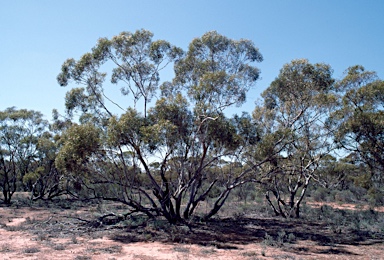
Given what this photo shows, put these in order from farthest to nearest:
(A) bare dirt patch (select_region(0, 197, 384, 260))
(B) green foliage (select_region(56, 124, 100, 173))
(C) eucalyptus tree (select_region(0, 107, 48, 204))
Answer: (C) eucalyptus tree (select_region(0, 107, 48, 204))
(B) green foliage (select_region(56, 124, 100, 173))
(A) bare dirt patch (select_region(0, 197, 384, 260))

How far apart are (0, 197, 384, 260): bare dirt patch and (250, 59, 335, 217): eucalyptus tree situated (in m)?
3.06

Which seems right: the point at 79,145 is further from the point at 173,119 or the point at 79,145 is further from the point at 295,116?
the point at 295,116

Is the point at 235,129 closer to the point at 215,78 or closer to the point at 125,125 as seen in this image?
the point at 215,78

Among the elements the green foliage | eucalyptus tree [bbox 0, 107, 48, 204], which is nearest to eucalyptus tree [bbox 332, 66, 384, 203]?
the green foliage

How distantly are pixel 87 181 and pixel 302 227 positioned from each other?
36.0 ft

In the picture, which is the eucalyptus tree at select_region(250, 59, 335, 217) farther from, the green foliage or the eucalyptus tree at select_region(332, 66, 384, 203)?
the green foliage

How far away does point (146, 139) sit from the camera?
13109mm

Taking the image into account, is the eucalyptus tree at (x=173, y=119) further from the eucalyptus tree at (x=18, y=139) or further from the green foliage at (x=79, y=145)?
the eucalyptus tree at (x=18, y=139)

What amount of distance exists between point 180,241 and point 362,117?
8.74 m

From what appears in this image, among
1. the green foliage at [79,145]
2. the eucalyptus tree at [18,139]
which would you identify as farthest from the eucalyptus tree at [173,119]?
the eucalyptus tree at [18,139]

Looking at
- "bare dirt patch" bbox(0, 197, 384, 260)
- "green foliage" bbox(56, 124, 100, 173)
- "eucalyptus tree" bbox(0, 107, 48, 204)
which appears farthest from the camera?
"eucalyptus tree" bbox(0, 107, 48, 204)

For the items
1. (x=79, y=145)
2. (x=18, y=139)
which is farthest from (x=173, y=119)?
(x=18, y=139)

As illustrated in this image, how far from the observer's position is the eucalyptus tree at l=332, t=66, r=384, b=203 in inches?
562

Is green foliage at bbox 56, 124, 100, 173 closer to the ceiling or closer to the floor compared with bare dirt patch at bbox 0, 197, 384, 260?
closer to the ceiling
